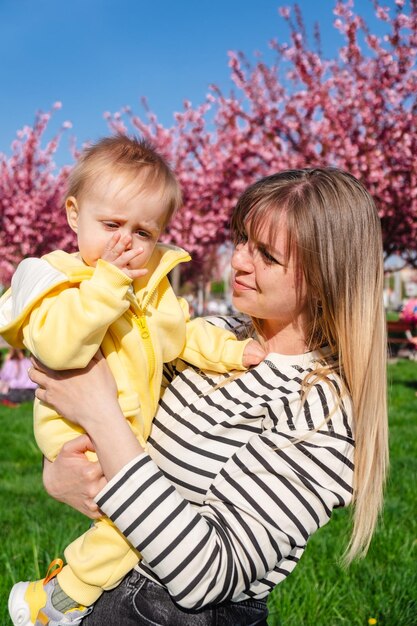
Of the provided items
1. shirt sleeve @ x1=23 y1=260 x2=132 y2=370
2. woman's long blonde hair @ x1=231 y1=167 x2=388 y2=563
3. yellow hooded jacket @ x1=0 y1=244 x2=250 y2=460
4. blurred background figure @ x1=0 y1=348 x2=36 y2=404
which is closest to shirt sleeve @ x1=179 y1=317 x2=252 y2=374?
yellow hooded jacket @ x1=0 y1=244 x2=250 y2=460

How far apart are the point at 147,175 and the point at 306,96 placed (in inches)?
427

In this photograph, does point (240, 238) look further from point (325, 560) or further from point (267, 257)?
point (325, 560)

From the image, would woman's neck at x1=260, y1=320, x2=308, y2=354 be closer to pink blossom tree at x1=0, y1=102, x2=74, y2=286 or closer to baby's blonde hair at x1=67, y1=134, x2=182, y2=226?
baby's blonde hair at x1=67, y1=134, x2=182, y2=226

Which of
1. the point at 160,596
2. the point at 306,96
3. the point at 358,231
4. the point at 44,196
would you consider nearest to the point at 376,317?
the point at 358,231

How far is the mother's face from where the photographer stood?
66.2 inches

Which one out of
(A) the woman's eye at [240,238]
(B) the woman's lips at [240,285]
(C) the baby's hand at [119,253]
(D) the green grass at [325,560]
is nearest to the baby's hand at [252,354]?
(B) the woman's lips at [240,285]

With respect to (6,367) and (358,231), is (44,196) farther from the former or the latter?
(358,231)

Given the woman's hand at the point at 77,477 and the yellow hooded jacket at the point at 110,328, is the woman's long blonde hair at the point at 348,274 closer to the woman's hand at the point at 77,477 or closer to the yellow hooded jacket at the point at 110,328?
the yellow hooded jacket at the point at 110,328

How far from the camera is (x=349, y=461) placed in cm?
151

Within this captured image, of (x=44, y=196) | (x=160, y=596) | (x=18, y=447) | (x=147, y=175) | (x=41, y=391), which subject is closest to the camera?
(x=160, y=596)

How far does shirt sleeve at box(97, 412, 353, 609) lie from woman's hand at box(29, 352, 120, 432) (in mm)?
162

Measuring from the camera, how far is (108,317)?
4.79ft

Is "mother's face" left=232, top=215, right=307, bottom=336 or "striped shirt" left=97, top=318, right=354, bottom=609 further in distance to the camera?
"mother's face" left=232, top=215, right=307, bottom=336

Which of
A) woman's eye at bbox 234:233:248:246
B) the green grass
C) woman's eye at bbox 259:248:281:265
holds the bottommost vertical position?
the green grass
